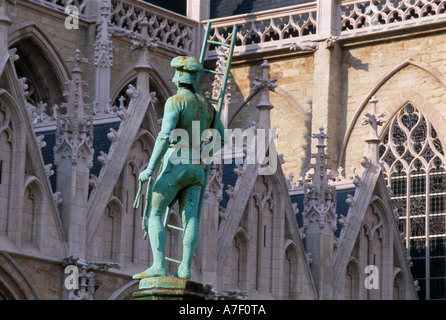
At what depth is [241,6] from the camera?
42.1m

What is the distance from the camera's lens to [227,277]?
28672 millimetres

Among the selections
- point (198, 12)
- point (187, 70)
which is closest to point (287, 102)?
point (198, 12)

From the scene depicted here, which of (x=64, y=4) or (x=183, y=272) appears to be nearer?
(x=183, y=272)

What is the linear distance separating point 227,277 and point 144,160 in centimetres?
292

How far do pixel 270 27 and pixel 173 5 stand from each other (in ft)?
11.1

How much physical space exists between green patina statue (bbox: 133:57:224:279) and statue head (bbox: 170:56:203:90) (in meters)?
0.01

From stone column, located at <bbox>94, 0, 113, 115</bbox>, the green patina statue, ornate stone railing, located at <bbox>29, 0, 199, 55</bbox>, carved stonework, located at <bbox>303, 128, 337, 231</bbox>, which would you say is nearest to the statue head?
the green patina statue

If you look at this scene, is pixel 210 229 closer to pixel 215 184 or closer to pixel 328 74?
pixel 215 184

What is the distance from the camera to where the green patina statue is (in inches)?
616

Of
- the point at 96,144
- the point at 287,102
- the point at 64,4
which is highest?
the point at 64,4

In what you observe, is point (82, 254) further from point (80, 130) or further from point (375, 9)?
point (375, 9)

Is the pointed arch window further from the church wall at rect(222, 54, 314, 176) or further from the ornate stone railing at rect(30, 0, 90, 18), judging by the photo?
the ornate stone railing at rect(30, 0, 90, 18)

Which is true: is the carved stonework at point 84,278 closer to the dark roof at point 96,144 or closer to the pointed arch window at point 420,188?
the dark roof at point 96,144

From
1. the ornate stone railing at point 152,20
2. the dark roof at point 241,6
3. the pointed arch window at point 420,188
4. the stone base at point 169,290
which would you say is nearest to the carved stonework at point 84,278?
the stone base at point 169,290
